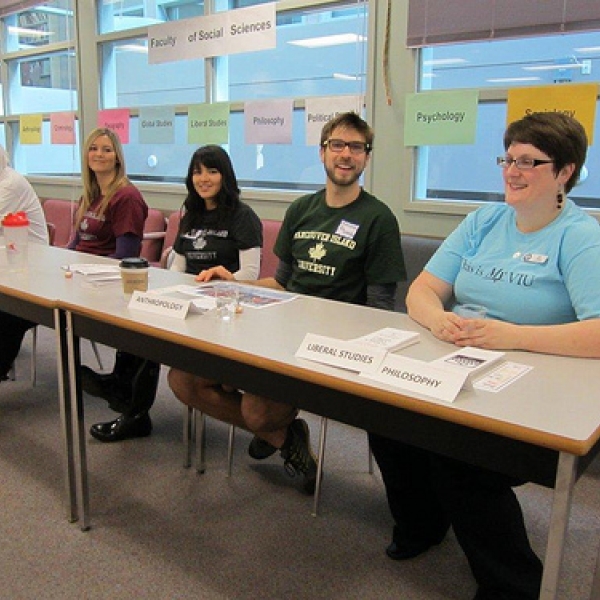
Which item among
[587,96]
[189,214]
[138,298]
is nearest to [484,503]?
[138,298]

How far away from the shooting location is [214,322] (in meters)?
1.63

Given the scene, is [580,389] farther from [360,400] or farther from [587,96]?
[587,96]

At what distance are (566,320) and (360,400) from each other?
64cm

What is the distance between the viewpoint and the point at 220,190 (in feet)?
8.08

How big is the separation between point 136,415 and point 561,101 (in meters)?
2.17

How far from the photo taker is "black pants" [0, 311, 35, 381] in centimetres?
272

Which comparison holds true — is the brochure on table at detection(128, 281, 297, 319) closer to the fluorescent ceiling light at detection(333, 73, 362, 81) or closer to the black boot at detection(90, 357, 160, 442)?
the black boot at detection(90, 357, 160, 442)

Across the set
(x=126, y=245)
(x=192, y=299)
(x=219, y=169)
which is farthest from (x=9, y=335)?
(x=192, y=299)

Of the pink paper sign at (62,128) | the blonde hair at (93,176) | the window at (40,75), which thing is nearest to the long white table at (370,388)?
the blonde hair at (93,176)

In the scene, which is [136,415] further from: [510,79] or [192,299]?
[510,79]

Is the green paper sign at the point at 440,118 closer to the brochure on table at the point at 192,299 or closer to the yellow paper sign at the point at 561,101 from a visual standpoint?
the yellow paper sign at the point at 561,101

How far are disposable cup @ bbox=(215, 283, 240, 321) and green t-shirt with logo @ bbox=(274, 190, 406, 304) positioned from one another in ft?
0.92

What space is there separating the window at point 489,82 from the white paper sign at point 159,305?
183 centimetres

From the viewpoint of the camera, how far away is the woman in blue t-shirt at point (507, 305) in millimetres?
1435
